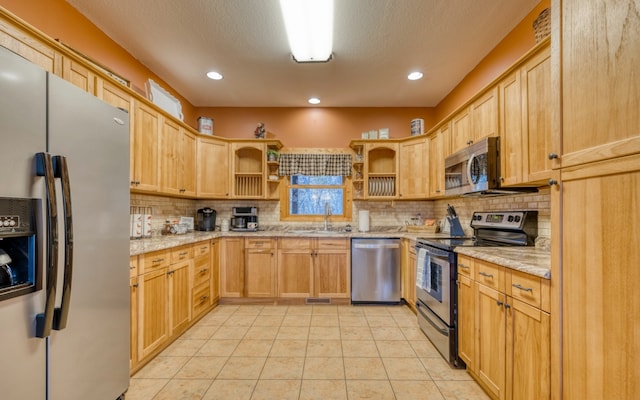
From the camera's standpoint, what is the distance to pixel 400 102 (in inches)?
165

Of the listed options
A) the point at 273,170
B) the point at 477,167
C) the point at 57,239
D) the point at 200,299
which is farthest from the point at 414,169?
the point at 57,239

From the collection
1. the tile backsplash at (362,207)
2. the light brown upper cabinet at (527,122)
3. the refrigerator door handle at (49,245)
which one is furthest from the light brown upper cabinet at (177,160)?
the light brown upper cabinet at (527,122)

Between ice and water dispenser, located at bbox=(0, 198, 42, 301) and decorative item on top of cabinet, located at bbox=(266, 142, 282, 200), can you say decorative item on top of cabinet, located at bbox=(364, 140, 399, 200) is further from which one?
ice and water dispenser, located at bbox=(0, 198, 42, 301)

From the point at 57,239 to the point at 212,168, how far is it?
293 centimetres

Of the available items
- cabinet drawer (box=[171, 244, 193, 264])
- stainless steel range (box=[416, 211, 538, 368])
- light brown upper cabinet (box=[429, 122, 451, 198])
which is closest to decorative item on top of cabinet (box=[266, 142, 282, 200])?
cabinet drawer (box=[171, 244, 193, 264])

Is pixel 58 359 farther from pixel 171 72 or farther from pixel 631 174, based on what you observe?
pixel 171 72

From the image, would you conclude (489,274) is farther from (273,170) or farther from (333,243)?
(273,170)

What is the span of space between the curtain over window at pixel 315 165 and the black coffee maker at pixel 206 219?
1.17 meters

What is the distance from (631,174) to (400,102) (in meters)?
3.53

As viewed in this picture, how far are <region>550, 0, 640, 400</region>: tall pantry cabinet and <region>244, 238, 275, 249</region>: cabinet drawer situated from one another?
301cm

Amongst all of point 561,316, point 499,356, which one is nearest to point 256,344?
point 499,356

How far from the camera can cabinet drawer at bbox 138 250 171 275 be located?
7.14 feet

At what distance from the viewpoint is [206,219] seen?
13.4 ft

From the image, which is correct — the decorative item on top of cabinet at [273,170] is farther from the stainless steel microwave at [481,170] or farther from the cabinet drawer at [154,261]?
the stainless steel microwave at [481,170]
